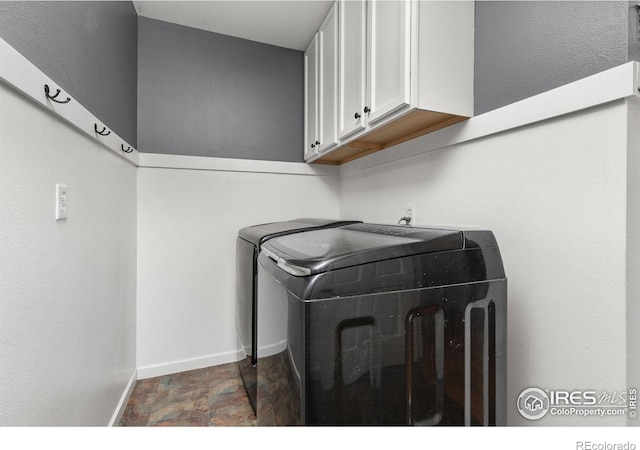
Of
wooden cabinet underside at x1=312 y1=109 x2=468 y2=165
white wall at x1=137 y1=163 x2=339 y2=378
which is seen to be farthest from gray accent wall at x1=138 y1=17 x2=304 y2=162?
wooden cabinet underside at x1=312 y1=109 x2=468 y2=165

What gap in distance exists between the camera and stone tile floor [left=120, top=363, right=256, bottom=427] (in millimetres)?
1585

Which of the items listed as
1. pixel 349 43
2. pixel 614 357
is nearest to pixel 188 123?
pixel 349 43

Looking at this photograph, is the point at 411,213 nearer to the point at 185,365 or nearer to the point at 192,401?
the point at 192,401

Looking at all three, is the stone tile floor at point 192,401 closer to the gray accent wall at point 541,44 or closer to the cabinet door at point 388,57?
the cabinet door at point 388,57

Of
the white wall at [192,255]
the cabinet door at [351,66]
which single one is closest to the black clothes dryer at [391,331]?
the cabinet door at [351,66]

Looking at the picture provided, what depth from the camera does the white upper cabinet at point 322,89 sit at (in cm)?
181

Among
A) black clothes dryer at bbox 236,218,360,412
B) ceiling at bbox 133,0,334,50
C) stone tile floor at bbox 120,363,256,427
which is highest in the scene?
ceiling at bbox 133,0,334,50

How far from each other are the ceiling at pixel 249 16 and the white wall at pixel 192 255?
35.7 inches

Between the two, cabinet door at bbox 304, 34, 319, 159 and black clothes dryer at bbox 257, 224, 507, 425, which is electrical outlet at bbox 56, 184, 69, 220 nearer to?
black clothes dryer at bbox 257, 224, 507, 425

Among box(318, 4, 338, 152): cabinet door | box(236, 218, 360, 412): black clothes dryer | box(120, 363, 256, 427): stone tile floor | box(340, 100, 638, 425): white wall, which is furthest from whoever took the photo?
box(318, 4, 338, 152): cabinet door

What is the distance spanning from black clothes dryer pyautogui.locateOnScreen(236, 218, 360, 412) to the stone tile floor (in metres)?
0.10

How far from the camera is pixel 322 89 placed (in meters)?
1.98
